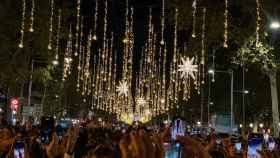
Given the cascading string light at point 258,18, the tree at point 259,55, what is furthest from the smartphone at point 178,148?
the tree at point 259,55

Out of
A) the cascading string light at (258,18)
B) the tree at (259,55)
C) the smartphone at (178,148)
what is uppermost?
the cascading string light at (258,18)

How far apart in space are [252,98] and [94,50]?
67.6 ft

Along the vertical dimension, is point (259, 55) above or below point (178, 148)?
above

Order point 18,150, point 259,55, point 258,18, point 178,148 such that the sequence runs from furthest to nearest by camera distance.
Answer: point 259,55 < point 258,18 < point 178,148 < point 18,150

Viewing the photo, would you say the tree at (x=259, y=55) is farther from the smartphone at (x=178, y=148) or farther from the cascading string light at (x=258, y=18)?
the smartphone at (x=178, y=148)

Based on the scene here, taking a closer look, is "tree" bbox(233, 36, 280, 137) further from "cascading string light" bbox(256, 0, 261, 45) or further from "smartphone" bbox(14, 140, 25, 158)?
"smartphone" bbox(14, 140, 25, 158)

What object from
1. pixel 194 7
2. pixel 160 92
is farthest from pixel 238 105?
pixel 194 7

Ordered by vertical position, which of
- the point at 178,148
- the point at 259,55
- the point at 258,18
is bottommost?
the point at 178,148

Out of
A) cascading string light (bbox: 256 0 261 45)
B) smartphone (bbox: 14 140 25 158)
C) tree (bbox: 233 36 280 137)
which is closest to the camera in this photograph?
smartphone (bbox: 14 140 25 158)

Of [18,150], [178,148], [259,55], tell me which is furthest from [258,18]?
[18,150]

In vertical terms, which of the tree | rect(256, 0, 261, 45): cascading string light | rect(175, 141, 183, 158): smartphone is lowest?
rect(175, 141, 183, 158): smartphone

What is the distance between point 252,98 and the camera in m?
60.9

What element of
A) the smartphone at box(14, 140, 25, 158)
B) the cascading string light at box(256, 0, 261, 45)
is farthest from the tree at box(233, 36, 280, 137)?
the smartphone at box(14, 140, 25, 158)

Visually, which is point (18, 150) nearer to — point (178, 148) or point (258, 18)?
point (178, 148)
